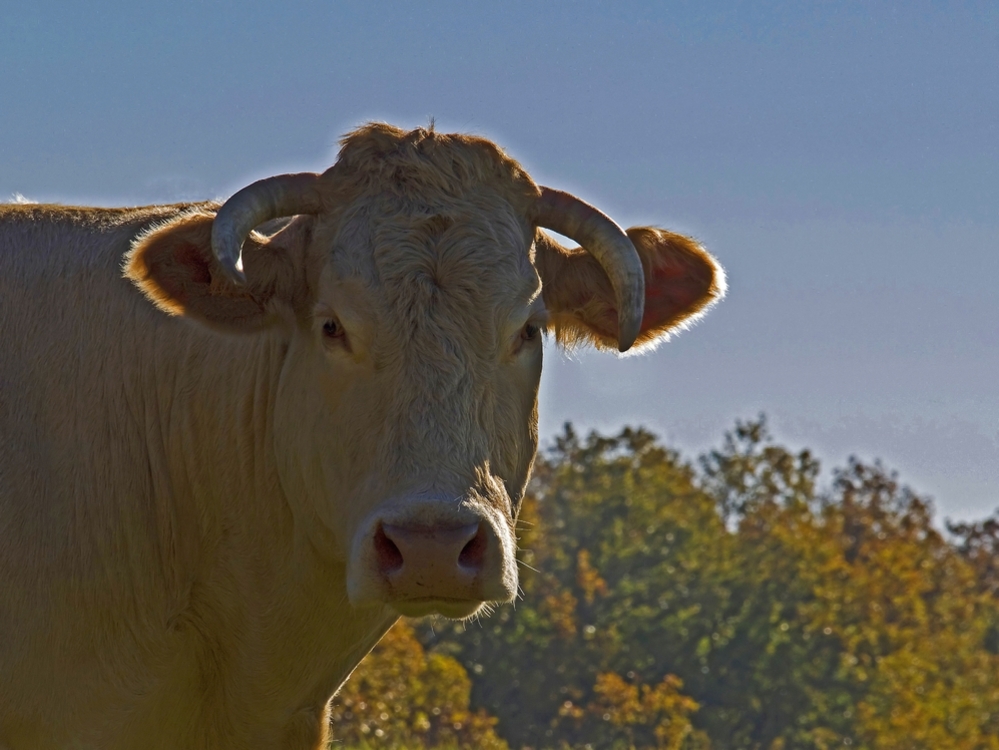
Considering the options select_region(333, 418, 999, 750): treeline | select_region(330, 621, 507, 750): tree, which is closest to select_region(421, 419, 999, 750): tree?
select_region(333, 418, 999, 750): treeline

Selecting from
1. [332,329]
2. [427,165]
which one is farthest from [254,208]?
[427,165]

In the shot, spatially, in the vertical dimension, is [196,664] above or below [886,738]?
below

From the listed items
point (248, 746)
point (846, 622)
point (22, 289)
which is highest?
point (846, 622)

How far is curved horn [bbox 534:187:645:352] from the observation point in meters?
5.60

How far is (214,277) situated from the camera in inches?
220

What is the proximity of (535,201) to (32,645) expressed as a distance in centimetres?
253

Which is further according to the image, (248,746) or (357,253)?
(248,746)

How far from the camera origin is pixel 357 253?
5.35 meters

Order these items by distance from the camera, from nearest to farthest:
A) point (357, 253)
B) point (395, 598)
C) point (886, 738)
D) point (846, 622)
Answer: point (395, 598) → point (357, 253) → point (886, 738) → point (846, 622)

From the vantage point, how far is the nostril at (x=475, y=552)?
4797 millimetres

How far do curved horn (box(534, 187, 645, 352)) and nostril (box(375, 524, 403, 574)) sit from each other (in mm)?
1280

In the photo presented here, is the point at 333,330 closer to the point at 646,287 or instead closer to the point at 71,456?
the point at 71,456

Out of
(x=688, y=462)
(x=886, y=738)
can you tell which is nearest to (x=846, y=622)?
(x=886, y=738)

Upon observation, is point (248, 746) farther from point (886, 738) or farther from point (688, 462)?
point (688, 462)
